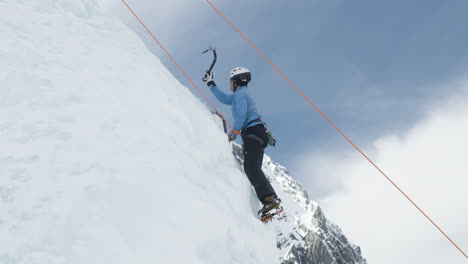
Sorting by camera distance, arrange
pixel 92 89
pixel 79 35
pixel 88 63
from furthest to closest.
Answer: pixel 79 35 < pixel 88 63 < pixel 92 89

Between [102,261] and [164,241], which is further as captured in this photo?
[164,241]

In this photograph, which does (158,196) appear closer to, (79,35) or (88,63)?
(88,63)

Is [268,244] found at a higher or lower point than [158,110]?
lower

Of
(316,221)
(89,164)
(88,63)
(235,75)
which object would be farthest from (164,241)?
(316,221)

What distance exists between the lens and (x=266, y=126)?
6680 millimetres

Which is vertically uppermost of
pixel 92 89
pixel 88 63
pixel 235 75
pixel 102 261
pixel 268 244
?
pixel 235 75

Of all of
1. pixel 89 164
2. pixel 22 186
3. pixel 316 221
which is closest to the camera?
pixel 22 186

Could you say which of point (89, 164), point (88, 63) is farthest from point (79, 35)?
point (89, 164)

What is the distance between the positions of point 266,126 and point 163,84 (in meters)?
Answer: 1.94

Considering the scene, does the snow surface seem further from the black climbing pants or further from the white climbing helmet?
the white climbing helmet

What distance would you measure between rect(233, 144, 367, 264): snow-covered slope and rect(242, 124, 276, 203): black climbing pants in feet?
415

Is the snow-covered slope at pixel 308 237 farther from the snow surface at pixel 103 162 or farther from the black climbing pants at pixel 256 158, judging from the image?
the snow surface at pixel 103 162

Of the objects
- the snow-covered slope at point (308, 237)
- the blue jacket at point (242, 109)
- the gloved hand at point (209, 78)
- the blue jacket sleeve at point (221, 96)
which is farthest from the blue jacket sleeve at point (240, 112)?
the snow-covered slope at point (308, 237)

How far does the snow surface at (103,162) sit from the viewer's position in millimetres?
3107
